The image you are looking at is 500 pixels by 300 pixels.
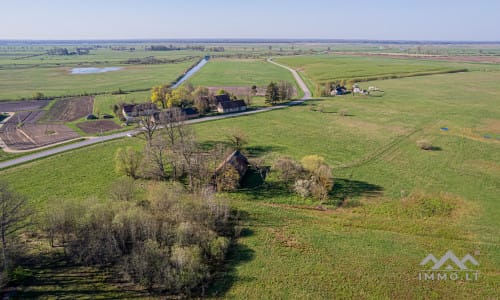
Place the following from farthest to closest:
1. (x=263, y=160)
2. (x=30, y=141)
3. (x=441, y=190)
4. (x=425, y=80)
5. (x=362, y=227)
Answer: (x=425, y=80) < (x=30, y=141) < (x=263, y=160) < (x=441, y=190) < (x=362, y=227)

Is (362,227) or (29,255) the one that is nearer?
(29,255)

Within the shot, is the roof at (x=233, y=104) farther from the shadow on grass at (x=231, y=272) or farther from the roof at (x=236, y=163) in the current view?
the shadow on grass at (x=231, y=272)

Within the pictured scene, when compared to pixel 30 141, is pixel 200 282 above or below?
below

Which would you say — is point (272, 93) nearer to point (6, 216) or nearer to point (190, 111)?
point (190, 111)

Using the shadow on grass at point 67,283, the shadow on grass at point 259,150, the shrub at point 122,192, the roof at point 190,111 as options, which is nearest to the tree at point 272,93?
the roof at point 190,111

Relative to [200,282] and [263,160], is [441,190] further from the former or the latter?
[200,282]

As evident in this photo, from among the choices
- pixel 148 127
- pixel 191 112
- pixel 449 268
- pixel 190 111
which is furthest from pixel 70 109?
pixel 449 268

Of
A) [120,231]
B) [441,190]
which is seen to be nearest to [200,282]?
[120,231]
